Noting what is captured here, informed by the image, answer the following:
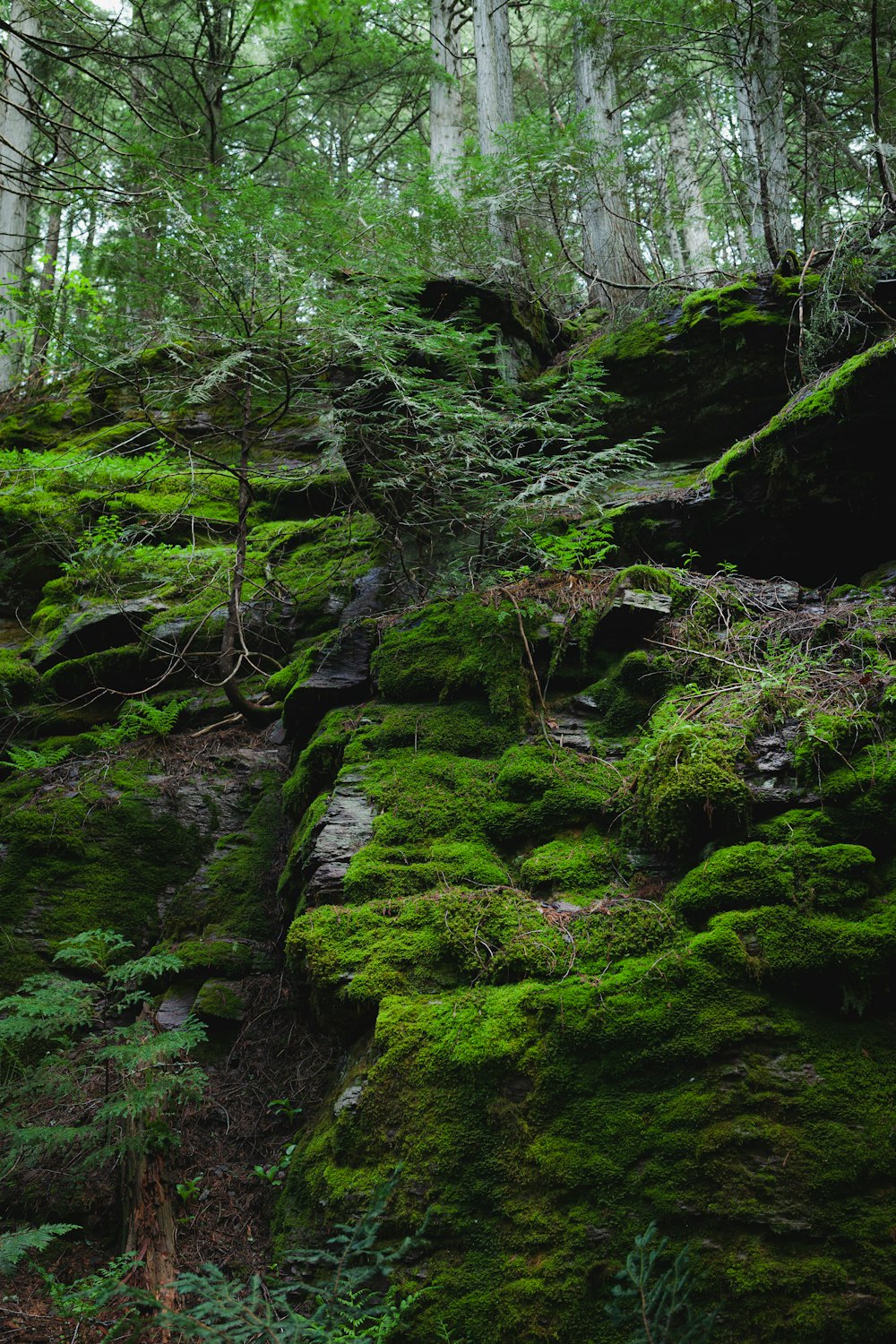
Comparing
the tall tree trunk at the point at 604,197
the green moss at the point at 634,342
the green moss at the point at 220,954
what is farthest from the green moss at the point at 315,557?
the tall tree trunk at the point at 604,197

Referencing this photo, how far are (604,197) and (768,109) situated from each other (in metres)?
2.45

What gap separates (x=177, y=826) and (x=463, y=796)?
2.64 m

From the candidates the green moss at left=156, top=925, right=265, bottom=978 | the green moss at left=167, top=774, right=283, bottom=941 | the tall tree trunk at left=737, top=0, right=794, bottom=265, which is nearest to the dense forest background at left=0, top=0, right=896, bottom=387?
the tall tree trunk at left=737, top=0, right=794, bottom=265

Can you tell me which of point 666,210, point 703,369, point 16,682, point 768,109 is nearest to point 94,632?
point 16,682

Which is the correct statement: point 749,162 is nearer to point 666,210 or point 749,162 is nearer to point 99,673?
point 666,210

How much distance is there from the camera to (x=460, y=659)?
5516 millimetres

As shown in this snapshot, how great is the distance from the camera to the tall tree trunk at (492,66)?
11914 mm

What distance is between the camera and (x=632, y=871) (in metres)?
3.92

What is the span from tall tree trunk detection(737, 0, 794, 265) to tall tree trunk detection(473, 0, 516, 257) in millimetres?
4027

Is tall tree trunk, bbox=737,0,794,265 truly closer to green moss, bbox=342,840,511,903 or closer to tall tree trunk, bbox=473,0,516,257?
tall tree trunk, bbox=473,0,516,257

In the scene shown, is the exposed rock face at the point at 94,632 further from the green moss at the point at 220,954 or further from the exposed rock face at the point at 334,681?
the green moss at the point at 220,954

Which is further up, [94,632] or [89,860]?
[94,632]

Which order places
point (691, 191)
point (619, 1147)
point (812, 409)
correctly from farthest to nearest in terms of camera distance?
point (691, 191) < point (812, 409) < point (619, 1147)

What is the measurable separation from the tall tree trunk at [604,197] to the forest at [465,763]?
0.10 metres
